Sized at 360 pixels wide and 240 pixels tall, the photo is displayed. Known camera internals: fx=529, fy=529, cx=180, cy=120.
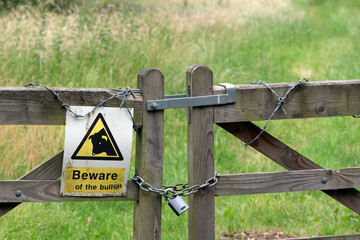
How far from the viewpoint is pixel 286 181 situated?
2920 millimetres

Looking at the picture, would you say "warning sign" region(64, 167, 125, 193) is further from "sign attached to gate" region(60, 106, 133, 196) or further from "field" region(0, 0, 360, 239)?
"field" region(0, 0, 360, 239)

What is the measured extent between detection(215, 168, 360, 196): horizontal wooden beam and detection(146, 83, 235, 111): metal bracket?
0.41 metres

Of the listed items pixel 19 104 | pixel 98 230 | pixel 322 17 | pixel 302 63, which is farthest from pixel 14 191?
pixel 322 17

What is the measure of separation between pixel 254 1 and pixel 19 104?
12.7 meters

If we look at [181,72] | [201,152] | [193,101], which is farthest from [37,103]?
[181,72]

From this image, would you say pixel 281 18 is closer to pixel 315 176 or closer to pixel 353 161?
pixel 353 161

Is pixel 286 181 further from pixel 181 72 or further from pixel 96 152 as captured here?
pixel 181 72

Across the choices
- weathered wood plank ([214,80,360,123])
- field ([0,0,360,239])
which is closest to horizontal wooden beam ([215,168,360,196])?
weathered wood plank ([214,80,360,123])

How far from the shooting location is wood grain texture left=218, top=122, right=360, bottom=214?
2.94m

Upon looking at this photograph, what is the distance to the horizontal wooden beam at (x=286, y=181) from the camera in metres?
2.85

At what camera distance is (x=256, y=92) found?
2.82 m

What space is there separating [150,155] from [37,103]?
0.62 m

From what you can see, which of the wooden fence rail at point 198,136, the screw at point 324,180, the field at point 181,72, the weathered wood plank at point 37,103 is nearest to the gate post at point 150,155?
the wooden fence rail at point 198,136

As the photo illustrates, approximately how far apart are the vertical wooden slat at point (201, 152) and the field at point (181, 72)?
5.25ft
